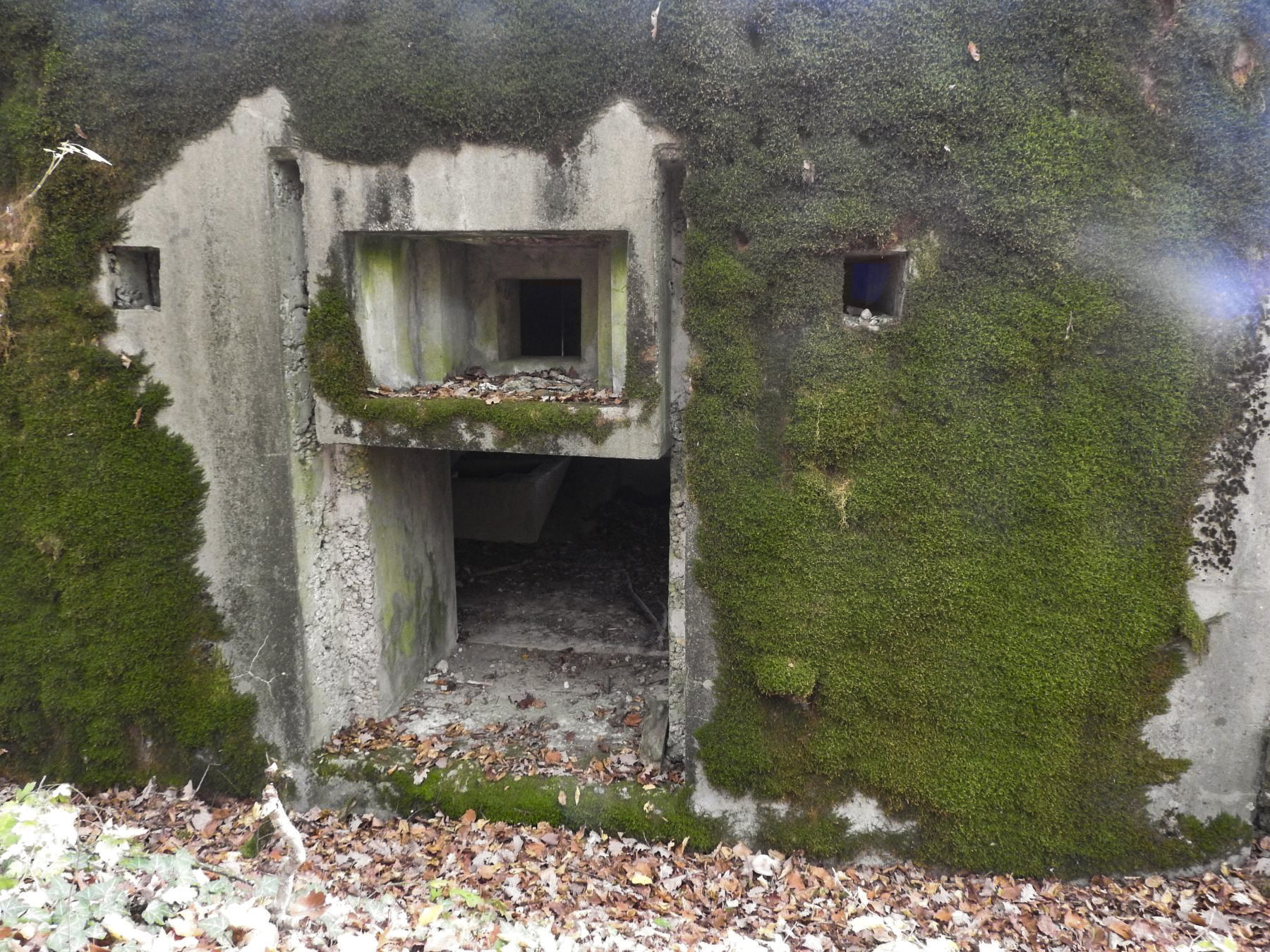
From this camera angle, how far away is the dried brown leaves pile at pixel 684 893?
4387 millimetres

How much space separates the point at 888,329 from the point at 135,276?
516 centimetres

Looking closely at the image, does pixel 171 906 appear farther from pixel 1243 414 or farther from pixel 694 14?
pixel 1243 414

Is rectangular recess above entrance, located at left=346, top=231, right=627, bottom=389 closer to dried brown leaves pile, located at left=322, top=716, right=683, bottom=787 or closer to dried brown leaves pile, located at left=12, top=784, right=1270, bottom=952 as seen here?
dried brown leaves pile, located at left=322, top=716, right=683, bottom=787

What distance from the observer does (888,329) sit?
15.1 feet

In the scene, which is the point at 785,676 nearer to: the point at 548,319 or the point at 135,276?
the point at 548,319

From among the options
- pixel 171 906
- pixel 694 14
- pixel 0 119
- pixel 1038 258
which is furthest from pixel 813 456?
pixel 0 119

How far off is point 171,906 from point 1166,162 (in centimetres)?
647

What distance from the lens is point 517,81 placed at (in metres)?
4.76

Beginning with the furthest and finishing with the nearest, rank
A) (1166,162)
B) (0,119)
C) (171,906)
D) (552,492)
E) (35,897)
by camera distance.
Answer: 1. (552,492)
2. (0,119)
3. (1166,162)
4. (171,906)
5. (35,897)

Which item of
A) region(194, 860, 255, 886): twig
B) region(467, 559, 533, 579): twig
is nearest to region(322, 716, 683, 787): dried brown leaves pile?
region(194, 860, 255, 886): twig

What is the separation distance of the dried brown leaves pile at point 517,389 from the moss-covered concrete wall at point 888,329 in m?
0.92

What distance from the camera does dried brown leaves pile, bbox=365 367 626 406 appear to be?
17.3ft

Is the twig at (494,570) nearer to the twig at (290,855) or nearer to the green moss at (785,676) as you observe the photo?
the green moss at (785,676)

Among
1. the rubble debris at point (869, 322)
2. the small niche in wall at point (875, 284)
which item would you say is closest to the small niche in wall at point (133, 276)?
the rubble debris at point (869, 322)
